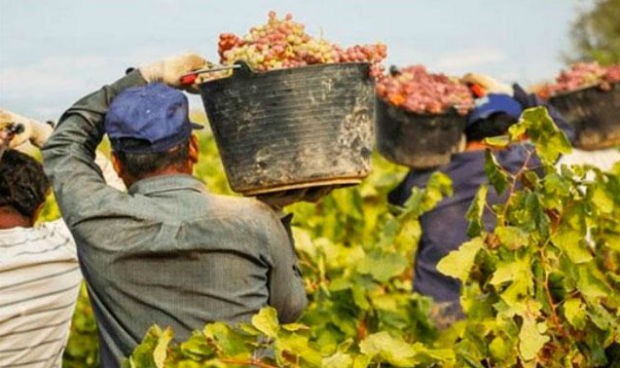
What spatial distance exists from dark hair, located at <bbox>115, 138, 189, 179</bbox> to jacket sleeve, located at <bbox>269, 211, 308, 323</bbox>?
0.29 m

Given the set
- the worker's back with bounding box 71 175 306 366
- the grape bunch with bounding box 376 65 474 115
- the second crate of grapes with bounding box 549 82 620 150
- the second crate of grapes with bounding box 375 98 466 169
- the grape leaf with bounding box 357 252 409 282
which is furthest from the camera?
the second crate of grapes with bounding box 549 82 620 150

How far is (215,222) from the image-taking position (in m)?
3.37

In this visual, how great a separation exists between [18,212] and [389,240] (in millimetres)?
1150

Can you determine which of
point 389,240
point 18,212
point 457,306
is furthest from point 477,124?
point 18,212

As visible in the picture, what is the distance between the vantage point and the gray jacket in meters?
3.36

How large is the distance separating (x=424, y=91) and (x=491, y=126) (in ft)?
1.02

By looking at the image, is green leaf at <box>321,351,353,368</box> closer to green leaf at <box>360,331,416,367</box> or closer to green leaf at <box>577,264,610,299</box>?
green leaf at <box>360,331,416,367</box>

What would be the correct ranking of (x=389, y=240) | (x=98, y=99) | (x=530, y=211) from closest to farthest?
(x=530, y=211)
(x=98, y=99)
(x=389, y=240)

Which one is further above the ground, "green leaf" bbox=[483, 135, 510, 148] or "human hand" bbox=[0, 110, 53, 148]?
"green leaf" bbox=[483, 135, 510, 148]

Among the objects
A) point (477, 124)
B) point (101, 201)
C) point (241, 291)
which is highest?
point (101, 201)

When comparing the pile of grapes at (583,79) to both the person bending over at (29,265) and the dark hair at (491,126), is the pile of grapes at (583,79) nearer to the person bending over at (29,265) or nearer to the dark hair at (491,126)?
the dark hair at (491,126)

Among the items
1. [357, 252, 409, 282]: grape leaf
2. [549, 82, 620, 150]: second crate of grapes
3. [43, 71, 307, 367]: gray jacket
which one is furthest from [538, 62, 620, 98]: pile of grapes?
[43, 71, 307, 367]: gray jacket

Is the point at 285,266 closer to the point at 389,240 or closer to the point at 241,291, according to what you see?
the point at 241,291

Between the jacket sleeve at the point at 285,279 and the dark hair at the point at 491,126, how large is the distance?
7.25 ft
